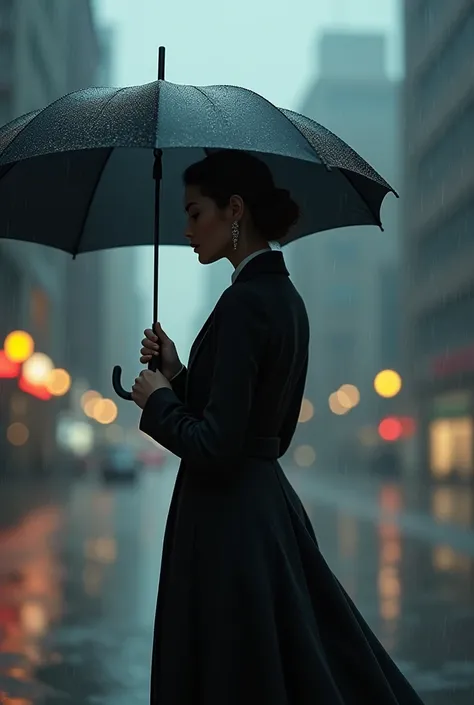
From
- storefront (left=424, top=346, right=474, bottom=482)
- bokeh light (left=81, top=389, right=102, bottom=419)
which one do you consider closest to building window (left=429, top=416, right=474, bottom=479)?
storefront (left=424, top=346, right=474, bottom=482)

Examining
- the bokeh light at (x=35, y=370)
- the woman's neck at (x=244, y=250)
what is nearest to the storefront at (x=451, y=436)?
the bokeh light at (x=35, y=370)

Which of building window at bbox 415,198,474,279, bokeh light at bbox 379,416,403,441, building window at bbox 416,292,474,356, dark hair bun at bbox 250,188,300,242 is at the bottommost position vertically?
dark hair bun at bbox 250,188,300,242

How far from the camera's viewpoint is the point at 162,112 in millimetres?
3400

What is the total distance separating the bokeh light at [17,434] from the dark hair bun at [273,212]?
45796mm

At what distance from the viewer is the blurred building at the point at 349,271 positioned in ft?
315

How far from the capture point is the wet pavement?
6.38 m

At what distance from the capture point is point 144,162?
15.5 feet

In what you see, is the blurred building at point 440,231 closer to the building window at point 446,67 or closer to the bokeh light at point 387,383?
the building window at point 446,67

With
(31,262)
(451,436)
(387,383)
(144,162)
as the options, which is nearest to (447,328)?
(451,436)

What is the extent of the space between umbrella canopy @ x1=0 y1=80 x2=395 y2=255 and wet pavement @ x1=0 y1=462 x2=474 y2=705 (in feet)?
8.20

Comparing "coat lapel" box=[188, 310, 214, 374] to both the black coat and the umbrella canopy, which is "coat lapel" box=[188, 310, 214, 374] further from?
the umbrella canopy

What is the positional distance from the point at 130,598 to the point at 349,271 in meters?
95.7

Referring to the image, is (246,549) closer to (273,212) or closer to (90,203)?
(273,212)

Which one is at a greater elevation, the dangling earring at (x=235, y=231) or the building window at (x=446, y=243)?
the building window at (x=446, y=243)
